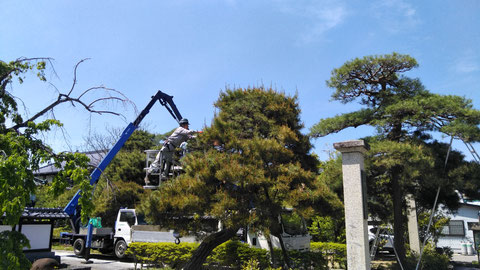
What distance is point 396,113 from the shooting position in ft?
33.3

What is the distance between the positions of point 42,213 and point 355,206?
36.6ft

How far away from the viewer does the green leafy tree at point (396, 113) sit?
920 cm

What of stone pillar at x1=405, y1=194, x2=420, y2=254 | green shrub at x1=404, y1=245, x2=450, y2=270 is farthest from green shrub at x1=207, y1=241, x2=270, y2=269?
stone pillar at x1=405, y1=194, x2=420, y2=254

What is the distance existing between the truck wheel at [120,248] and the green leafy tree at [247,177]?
648 centimetres

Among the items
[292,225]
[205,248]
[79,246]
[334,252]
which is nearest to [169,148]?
[205,248]

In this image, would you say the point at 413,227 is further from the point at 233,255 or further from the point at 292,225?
the point at 233,255

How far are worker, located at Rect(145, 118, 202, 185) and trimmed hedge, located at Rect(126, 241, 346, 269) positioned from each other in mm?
2642

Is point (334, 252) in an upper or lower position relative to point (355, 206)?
lower

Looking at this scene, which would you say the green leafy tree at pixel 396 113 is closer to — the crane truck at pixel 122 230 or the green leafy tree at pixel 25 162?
the crane truck at pixel 122 230

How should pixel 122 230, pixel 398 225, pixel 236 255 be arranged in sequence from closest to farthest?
pixel 236 255, pixel 398 225, pixel 122 230

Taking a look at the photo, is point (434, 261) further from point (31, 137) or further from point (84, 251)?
point (84, 251)

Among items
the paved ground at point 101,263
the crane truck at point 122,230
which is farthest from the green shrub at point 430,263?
the paved ground at point 101,263

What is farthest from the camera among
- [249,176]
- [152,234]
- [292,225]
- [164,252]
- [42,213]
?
[152,234]

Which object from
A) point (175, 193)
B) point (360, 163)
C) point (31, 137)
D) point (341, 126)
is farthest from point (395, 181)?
point (31, 137)
